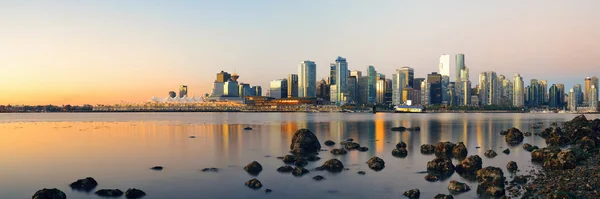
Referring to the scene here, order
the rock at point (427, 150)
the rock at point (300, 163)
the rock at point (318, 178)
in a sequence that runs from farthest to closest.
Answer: the rock at point (427, 150) → the rock at point (300, 163) → the rock at point (318, 178)

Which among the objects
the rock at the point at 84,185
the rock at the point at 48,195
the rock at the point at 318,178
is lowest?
the rock at the point at 84,185

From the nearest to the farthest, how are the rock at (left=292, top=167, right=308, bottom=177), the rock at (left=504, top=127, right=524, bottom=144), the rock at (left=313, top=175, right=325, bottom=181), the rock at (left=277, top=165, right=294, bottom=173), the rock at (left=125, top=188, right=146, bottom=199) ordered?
the rock at (left=125, top=188, right=146, bottom=199), the rock at (left=313, top=175, right=325, bottom=181), the rock at (left=292, top=167, right=308, bottom=177), the rock at (left=277, top=165, right=294, bottom=173), the rock at (left=504, top=127, right=524, bottom=144)

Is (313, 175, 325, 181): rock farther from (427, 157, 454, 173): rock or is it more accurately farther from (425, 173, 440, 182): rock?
(427, 157, 454, 173): rock

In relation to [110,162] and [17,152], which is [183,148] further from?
Answer: [17,152]

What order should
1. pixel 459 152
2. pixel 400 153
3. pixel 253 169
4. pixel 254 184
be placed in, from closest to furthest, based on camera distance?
1. pixel 254 184
2. pixel 253 169
3. pixel 459 152
4. pixel 400 153

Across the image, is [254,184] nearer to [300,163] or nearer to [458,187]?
[300,163]

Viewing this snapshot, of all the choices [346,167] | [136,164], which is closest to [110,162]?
[136,164]

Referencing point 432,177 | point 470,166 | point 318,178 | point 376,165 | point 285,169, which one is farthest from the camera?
point 376,165

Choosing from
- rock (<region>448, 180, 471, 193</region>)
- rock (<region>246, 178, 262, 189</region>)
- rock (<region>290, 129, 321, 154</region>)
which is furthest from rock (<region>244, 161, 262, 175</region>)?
rock (<region>448, 180, 471, 193</region>)

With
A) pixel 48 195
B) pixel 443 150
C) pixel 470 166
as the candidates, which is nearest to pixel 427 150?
pixel 443 150

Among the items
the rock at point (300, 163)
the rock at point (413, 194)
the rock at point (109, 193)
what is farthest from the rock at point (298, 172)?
the rock at point (109, 193)

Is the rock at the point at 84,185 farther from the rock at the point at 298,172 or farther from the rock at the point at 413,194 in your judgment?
the rock at the point at 413,194

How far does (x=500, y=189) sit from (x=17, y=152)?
51319 mm

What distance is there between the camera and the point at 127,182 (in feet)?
98.7
